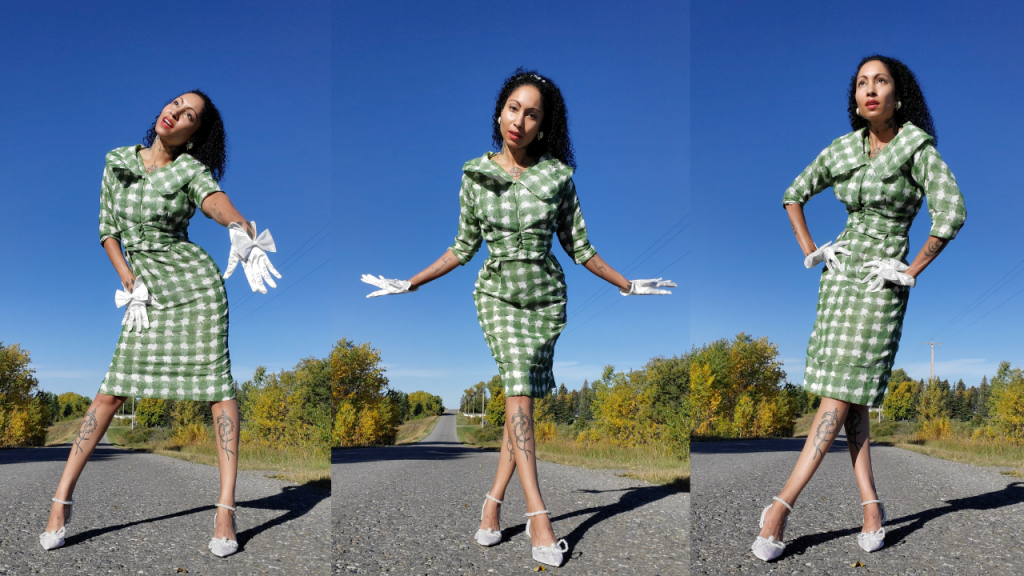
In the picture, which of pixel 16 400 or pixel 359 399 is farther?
pixel 16 400

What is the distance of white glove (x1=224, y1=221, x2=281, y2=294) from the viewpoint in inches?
147

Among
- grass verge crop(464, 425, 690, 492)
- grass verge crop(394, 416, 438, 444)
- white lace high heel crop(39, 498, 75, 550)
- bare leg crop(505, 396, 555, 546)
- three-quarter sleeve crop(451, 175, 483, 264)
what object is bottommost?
grass verge crop(394, 416, 438, 444)

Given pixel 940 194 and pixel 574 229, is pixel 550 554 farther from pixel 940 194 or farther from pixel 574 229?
pixel 940 194

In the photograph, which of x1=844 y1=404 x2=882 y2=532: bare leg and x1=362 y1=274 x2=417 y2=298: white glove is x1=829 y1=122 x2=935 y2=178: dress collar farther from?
x1=362 y1=274 x2=417 y2=298: white glove

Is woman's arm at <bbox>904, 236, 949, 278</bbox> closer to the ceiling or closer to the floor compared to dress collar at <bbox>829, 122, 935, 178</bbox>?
closer to the floor

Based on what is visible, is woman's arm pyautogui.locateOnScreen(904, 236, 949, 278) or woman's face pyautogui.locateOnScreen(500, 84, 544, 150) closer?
woman's arm pyautogui.locateOnScreen(904, 236, 949, 278)

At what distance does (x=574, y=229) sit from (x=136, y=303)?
2.83m

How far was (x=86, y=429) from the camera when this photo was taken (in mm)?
3941

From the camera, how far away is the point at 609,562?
131 inches

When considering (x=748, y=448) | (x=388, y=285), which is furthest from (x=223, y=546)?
(x=748, y=448)

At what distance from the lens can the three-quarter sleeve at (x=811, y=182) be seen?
158 inches

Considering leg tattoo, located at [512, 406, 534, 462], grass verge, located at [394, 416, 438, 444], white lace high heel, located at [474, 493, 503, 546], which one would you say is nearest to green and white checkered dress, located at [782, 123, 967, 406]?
leg tattoo, located at [512, 406, 534, 462]

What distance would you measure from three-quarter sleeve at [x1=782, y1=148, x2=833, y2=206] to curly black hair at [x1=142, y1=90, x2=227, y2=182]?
3.82 m

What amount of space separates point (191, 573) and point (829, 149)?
14.6 ft
